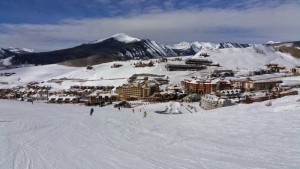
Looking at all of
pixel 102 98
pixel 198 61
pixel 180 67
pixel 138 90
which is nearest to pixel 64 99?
pixel 102 98

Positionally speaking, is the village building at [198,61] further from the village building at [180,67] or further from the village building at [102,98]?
the village building at [102,98]

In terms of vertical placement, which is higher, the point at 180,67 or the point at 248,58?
the point at 248,58

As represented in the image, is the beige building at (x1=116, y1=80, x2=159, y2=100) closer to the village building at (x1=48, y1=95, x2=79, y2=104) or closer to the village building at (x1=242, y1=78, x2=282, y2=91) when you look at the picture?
the village building at (x1=48, y1=95, x2=79, y2=104)

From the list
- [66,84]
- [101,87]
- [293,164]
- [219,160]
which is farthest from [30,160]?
[66,84]

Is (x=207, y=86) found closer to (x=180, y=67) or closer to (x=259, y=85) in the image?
(x=259, y=85)

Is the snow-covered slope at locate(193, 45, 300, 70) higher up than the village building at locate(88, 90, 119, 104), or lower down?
higher up

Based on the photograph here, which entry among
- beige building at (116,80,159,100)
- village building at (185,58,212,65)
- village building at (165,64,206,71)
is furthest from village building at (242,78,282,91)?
village building at (185,58,212,65)

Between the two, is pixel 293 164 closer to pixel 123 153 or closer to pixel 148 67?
pixel 123 153

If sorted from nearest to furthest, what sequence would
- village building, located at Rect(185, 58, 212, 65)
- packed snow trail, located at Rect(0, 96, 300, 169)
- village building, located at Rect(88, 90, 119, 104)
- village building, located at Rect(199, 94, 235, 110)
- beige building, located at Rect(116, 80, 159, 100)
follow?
packed snow trail, located at Rect(0, 96, 300, 169), village building, located at Rect(199, 94, 235, 110), village building, located at Rect(88, 90, 119, 104), beige building, located at Rect(116, 80, 159, 100), village building, located at Rect(185, 58, 212, 65)

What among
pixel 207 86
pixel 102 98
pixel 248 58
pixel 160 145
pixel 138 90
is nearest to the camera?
pixel 160 145
